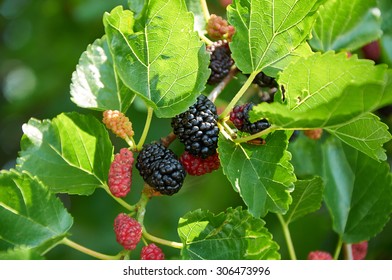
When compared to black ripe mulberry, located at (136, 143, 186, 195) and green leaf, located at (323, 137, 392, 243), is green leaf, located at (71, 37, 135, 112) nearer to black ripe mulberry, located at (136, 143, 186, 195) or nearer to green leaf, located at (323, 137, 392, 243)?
black ripe mulberry, located at (136, 143, 186, 195)

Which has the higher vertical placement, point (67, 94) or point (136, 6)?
point (136, 6)

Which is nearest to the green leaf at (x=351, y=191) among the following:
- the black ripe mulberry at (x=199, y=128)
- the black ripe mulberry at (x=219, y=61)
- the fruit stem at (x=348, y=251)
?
the fruit stem at (x=348, y=251)

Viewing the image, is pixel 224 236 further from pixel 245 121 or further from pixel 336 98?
pixel 336 98

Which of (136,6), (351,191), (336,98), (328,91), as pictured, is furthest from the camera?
(351,191)

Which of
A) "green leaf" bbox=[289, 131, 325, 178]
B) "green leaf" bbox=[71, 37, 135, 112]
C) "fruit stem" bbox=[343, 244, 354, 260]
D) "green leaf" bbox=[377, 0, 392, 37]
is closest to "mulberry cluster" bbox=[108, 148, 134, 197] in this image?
"green leaf" bbox=[71, 37, 135, 112]

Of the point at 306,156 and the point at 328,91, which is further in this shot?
the point at 306,156

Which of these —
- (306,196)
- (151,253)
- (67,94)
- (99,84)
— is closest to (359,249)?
(306,196)
